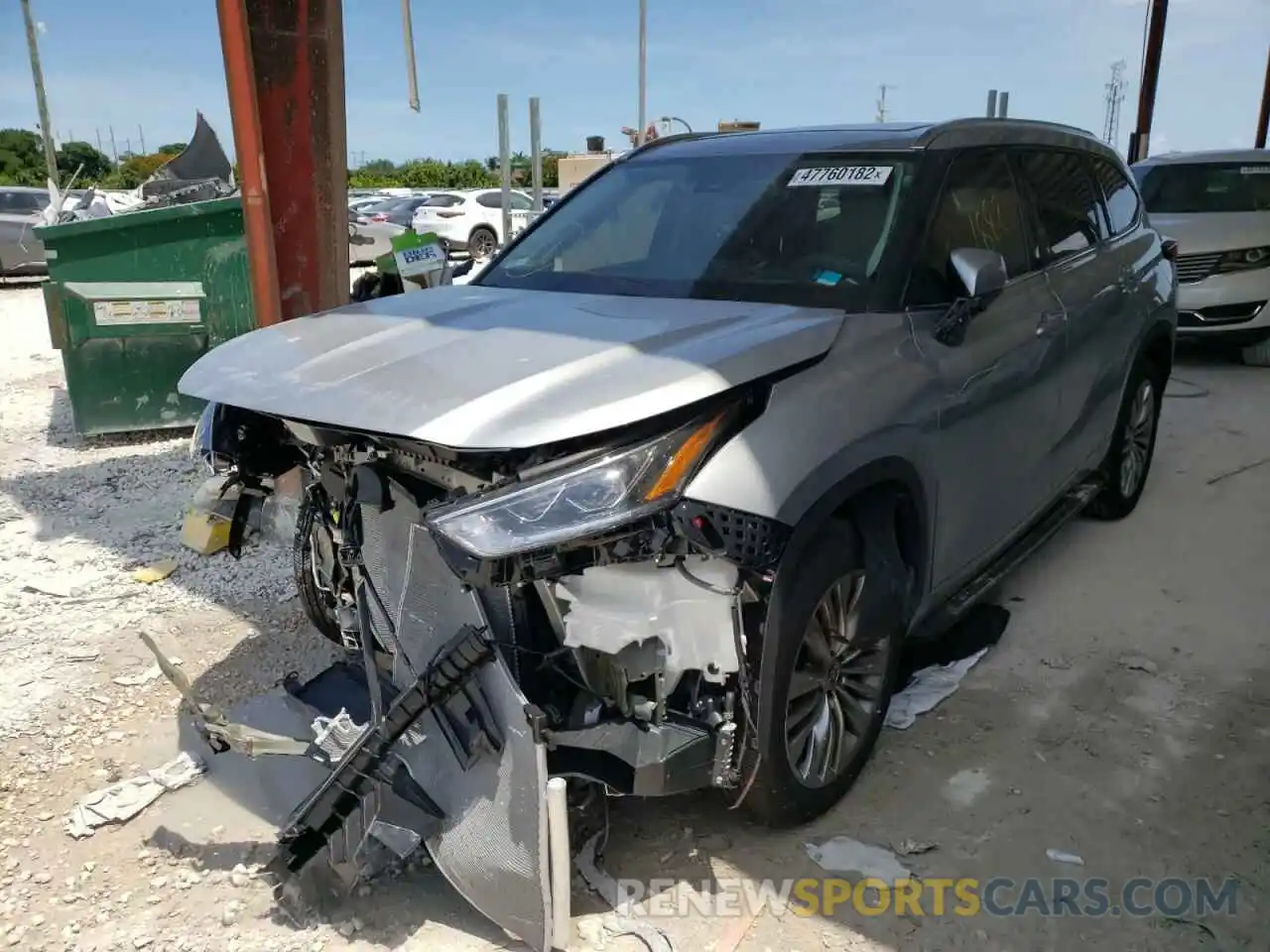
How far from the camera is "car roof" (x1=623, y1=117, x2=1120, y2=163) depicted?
3.37 m

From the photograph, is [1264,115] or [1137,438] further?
[1264,115]

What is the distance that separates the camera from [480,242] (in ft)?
67.3

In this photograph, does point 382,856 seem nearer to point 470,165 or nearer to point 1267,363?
point 1267,363

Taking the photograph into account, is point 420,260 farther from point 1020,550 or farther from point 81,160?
point 81,160

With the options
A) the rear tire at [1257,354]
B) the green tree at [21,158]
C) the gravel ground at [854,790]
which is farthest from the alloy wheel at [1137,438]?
the green tree at [21,158]

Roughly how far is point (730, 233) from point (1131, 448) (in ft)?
9.63

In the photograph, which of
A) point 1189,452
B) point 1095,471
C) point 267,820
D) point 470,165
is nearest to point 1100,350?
point 1095,471

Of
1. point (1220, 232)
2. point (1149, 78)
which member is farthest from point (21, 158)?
point (1220, 232)

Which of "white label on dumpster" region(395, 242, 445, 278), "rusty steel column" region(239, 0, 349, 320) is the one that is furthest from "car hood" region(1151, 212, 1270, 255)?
"rusty steel column" region(239, 0, 349, 320)

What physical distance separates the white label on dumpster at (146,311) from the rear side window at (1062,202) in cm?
530

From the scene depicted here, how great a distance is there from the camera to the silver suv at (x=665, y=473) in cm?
220

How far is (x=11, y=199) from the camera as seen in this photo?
1716cm

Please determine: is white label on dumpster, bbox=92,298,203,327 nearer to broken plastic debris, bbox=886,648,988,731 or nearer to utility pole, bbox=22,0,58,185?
broken plastic debris, bbox=886,648,988,731

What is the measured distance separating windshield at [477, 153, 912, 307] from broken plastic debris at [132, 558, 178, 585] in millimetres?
2196
